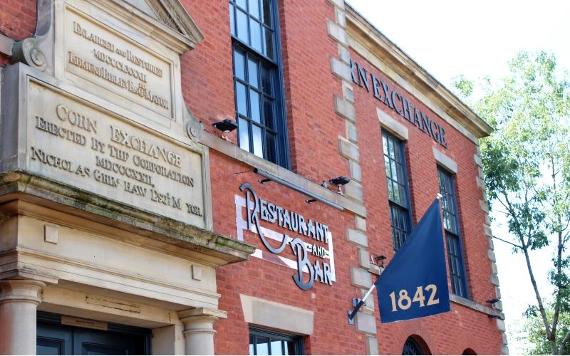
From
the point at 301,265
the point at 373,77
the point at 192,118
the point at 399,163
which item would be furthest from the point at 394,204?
the point at 192,118

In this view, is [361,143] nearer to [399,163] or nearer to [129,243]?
[399,163]

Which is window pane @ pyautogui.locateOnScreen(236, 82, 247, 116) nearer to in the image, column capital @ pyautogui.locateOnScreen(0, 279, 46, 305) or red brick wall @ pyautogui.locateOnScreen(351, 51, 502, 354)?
red brick wall @ pyautogui.locateOnScreen(351, 51, 502, 354)

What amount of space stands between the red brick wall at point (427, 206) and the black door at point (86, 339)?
468cm

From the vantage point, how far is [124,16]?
935cm

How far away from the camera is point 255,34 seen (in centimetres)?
1243

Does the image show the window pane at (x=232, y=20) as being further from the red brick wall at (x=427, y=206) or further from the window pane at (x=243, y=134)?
the red brick wall at (x=427, y=206)

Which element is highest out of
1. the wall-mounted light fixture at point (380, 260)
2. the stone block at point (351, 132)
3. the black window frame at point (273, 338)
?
the stone block at point (351, 132)

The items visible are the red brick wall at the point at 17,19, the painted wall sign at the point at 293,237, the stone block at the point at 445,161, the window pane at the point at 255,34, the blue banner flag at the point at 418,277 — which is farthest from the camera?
the stone block at the point at 445,161

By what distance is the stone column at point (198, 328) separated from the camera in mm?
9281

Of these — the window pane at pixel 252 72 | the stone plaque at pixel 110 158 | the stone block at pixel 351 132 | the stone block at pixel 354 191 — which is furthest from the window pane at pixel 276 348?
the stone block at pixel 351 132

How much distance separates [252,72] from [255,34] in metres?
0.61

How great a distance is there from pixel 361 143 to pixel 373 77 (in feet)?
5.44

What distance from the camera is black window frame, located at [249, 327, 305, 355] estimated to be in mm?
10578

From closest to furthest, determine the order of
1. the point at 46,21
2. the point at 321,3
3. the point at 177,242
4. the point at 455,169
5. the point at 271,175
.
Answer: the point at 46,21, the point at 177,242, the point at 271,175, the point at 321,3, the point at 455,169
